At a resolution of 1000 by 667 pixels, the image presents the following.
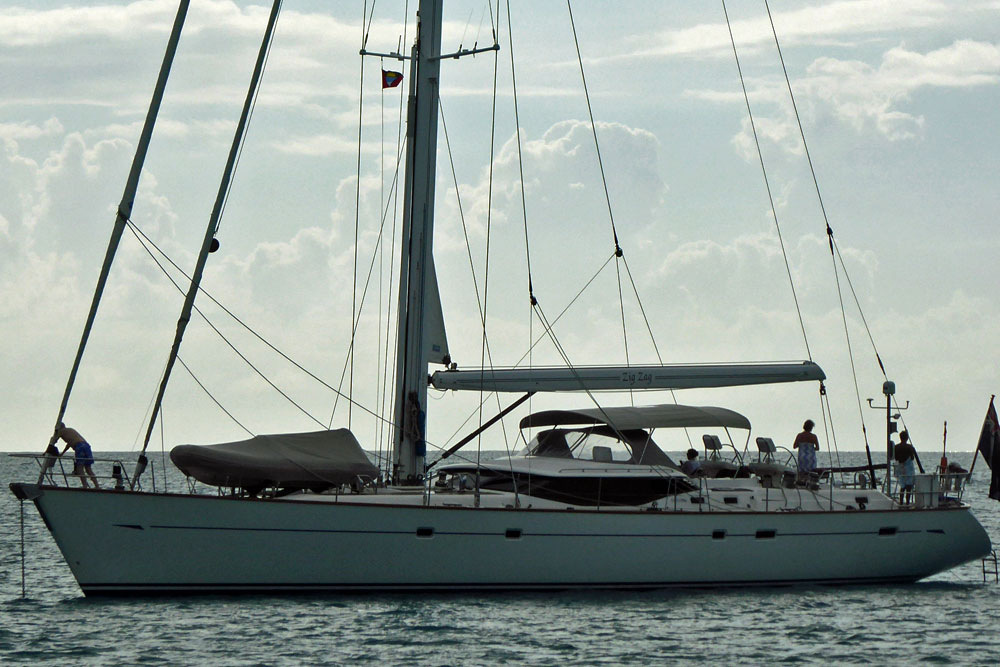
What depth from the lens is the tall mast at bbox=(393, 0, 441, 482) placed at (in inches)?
815

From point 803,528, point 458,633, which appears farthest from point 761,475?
point 458,633

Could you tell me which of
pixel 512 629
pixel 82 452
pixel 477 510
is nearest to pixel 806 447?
pixel 477 510

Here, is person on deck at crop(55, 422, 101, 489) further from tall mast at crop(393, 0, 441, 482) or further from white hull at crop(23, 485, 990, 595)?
tall mast at crop(393, 0, 441, 482)

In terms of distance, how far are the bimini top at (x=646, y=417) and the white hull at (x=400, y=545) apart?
5.90 feet

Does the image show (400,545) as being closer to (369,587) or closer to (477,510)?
(369,587)

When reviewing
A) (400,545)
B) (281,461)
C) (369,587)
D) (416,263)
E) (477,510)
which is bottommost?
(369,587)

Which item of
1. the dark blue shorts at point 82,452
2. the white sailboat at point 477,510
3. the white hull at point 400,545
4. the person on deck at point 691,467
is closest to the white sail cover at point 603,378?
the white sailboat at point 477,510

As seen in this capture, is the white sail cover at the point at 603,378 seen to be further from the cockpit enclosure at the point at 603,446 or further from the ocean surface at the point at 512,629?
the ocean surface at the point at 512,629

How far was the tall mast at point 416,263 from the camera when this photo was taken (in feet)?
67.9

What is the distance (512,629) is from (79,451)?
672 centimetres

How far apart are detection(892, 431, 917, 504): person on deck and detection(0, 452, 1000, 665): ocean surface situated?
219 centimetres

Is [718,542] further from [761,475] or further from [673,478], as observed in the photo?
[761,475]

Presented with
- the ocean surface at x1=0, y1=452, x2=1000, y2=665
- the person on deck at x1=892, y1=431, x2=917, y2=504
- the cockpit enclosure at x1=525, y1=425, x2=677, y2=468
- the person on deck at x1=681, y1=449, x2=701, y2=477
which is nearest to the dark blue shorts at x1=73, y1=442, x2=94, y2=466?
the ocean surface at x1=0, y1=452, x2=1000, y2=665

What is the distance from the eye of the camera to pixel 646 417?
20859mm
